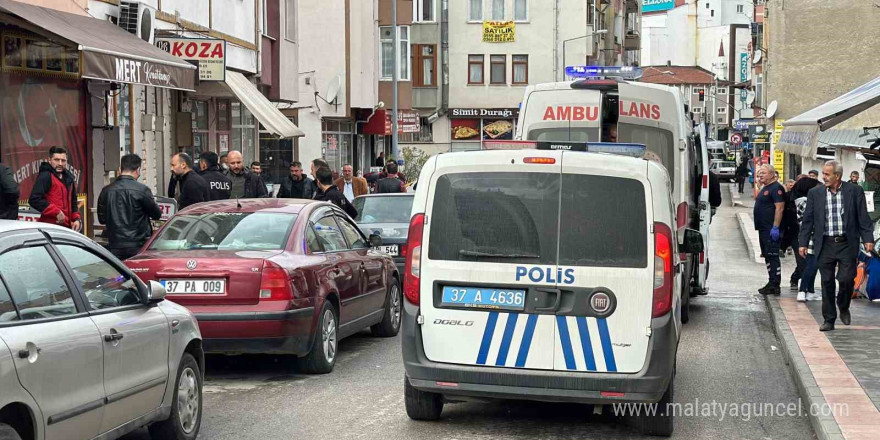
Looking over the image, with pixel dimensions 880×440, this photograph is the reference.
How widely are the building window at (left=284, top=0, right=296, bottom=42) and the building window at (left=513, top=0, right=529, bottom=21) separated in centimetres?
3244

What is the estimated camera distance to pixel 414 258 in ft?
25.5

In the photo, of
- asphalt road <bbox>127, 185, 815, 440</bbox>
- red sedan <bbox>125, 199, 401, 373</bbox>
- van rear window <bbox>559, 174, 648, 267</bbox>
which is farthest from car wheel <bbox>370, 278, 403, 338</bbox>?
van rear window <bbox>559, 174, 648, 267</bbox>

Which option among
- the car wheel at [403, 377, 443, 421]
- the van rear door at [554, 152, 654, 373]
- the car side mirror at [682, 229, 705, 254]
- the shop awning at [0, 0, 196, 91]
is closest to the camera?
the van rear door at [554, 152, 654, 373]

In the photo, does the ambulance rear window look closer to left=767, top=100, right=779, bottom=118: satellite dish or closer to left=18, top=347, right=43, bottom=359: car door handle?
left=18, top=347, right=43, bottom=359: car door handle

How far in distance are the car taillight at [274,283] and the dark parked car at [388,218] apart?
6.25 metres

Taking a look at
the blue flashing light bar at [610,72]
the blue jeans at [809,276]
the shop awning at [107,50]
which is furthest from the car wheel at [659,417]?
the blue jeans at [809,276]

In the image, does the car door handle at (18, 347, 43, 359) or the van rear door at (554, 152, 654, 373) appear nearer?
the car door handle at (18, 347, 43, 359)

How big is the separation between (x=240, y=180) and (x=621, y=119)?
19.2 feet

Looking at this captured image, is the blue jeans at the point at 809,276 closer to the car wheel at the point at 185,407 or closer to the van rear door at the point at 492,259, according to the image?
the van rear door at the point at 492,259

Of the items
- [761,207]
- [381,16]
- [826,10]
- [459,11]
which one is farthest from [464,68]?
[761,207]

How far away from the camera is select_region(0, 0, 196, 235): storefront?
41.9 feet

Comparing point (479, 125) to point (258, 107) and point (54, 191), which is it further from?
point (54, 191)

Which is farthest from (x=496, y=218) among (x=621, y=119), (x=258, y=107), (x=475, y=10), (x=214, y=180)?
(x=475, y=10)

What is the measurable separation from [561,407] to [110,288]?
3733 mm
